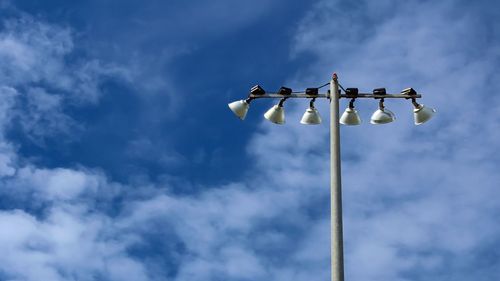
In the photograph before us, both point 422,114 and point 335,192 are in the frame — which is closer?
point 335,192

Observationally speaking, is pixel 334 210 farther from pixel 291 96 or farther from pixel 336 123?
pixel 291 96

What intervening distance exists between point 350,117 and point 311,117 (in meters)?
0.72

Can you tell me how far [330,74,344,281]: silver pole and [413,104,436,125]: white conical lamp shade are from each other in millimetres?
1845

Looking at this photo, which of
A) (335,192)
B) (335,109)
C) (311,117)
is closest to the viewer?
(335,192)

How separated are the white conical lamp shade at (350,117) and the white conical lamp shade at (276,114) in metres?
1.05

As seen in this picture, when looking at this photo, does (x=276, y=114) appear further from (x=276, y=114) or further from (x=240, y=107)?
(x=240, y=107)

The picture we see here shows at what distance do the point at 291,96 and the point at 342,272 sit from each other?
154 inches

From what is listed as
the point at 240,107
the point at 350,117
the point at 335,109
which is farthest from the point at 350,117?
the point at 240,107

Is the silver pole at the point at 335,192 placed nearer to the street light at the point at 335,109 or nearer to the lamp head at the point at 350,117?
the street light at the point at 335,109

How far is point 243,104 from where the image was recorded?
16.5 meters

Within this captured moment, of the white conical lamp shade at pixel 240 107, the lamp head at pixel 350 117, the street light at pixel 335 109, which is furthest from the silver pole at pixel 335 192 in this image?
the white conical lamp shade at pixel 240 107

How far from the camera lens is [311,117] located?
16328 millimetres

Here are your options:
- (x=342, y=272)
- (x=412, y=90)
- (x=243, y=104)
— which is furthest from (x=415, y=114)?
(x=342, y=272)

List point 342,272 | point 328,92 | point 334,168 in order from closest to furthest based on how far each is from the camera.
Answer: point 342,272
point 334,168
point 328,92
